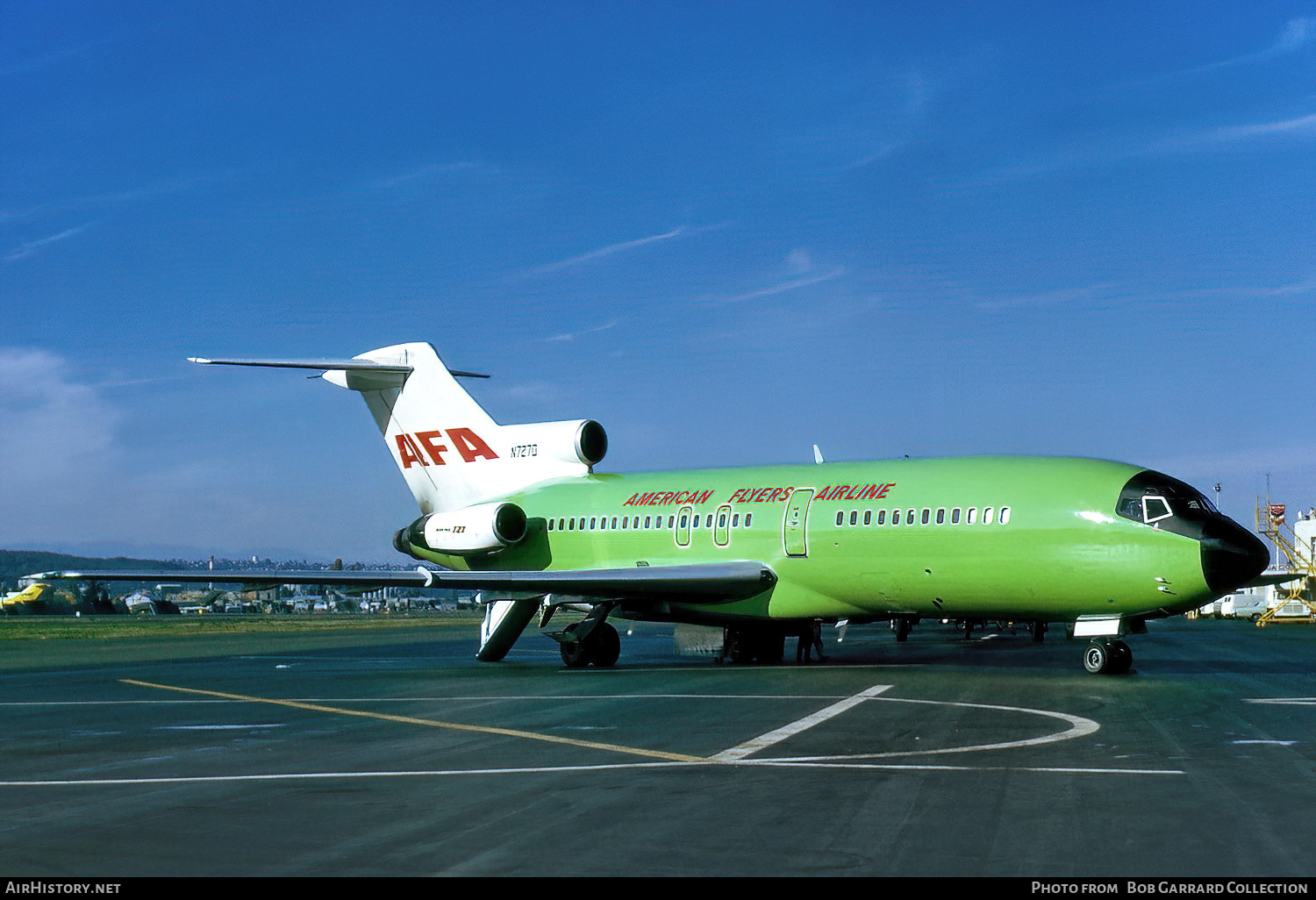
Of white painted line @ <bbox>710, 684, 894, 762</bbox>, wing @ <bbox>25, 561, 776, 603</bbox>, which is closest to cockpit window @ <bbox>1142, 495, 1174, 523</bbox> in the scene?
white painted line @ <bbox>710, 684, 894, 762</bbox>

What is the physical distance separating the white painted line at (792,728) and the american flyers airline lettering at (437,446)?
1574 cm

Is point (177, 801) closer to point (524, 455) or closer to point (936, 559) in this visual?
point (936, 559)

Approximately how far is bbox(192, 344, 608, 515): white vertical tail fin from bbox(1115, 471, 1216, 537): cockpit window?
46.6 feet

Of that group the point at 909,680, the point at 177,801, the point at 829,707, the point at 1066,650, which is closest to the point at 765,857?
the point at 177,801

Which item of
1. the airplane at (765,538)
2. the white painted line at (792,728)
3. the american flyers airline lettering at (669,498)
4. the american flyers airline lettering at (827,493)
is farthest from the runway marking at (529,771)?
the american flyers airline lettering at (669,498)

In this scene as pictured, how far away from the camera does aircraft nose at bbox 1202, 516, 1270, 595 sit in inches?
798

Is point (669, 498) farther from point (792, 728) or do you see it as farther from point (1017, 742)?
point (1017, 742)

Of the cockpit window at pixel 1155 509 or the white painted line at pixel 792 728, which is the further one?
the cockpit window at pixel 1155 509

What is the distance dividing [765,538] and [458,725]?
1182cm

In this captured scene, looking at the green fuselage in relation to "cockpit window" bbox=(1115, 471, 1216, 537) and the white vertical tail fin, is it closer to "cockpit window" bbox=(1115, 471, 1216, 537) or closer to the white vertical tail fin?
"cockpit window" bbox=(1115, 471, 1216, 537)

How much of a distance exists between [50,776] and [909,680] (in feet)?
47.1

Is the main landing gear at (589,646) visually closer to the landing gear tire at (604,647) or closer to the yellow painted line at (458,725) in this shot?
the landing gear tire at (604,647)

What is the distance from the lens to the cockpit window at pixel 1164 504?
817 inches

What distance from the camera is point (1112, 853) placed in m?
7.41
